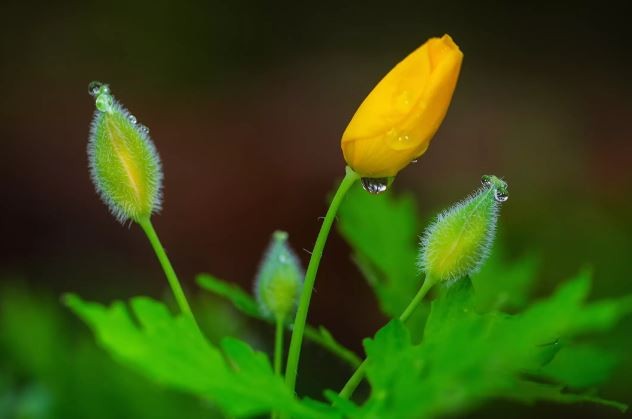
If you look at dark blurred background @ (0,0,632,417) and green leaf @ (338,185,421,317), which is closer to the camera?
green leaf @ (338,185,421,317)

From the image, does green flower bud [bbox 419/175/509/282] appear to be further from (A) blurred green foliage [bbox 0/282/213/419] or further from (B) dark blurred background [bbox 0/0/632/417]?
(B) dark blurred background [bbox 0/0/632/417]

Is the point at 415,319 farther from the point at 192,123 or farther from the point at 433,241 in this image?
the point at 192,123

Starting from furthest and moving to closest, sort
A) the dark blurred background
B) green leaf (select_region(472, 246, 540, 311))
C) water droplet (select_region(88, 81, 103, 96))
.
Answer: the dark blurred background → green leaf (select_region(472, 246, 540, 311)) → water droplet (select_region(88, 81, 103, 96))

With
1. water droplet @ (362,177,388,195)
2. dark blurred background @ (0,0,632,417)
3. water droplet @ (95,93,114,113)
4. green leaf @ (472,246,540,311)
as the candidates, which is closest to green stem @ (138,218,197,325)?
water droplet @ (95,93,114,113)

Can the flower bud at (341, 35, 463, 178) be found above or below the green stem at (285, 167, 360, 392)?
above

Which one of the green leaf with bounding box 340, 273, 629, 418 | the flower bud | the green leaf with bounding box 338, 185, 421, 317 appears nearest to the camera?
the green leaf with bounding box 340, 273, 629, 418

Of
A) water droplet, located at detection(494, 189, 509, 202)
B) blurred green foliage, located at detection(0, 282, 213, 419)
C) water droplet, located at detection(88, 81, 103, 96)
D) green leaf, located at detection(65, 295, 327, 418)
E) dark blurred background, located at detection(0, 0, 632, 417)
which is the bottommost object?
green leaf, located at detection(65, 295, 327, 418)

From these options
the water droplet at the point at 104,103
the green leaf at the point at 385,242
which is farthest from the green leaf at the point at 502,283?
the water droplet at the point at 104,103

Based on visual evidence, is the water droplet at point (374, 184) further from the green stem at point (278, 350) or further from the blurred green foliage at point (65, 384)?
the blurred green foliage at point (65, 384)
